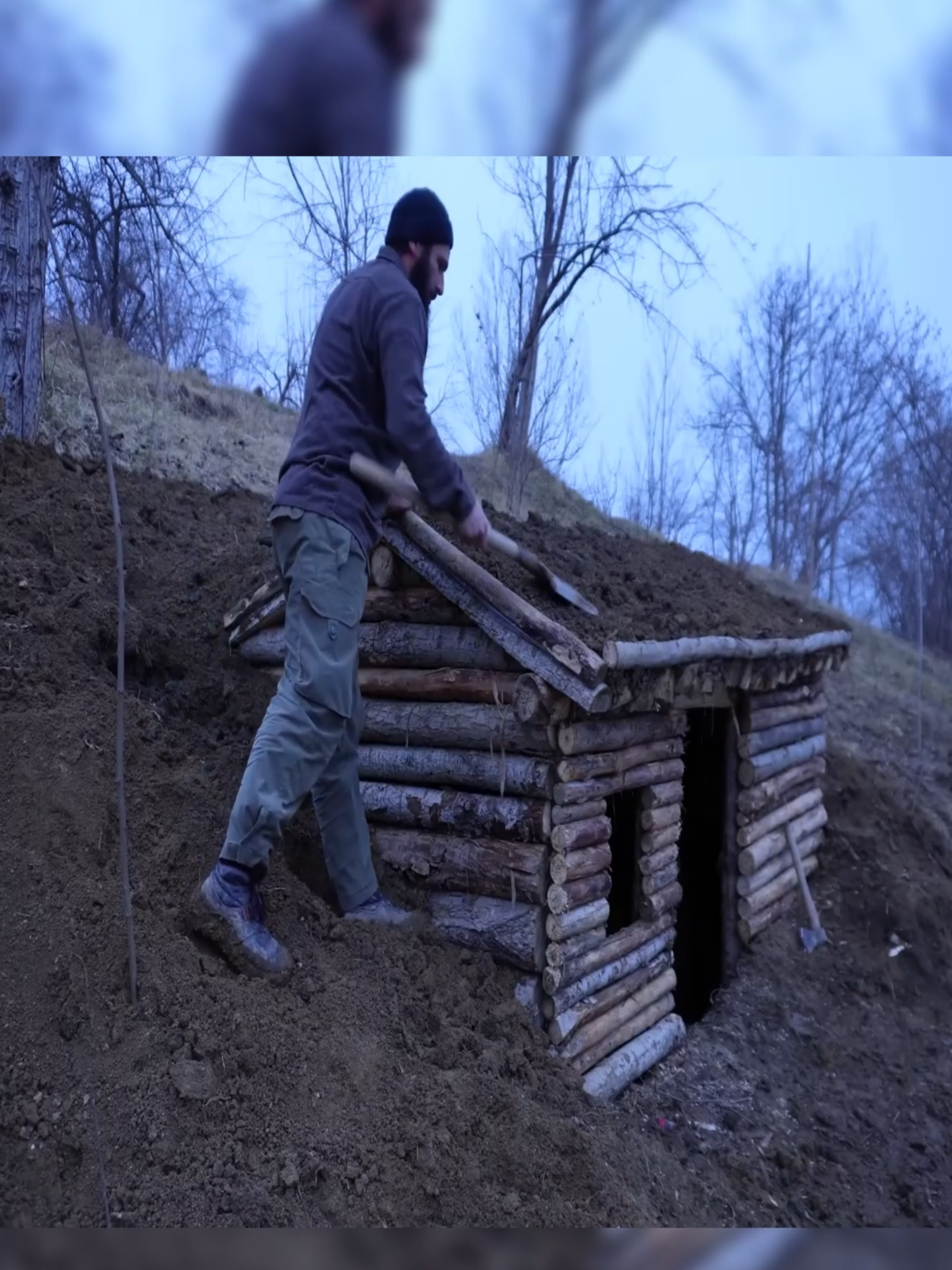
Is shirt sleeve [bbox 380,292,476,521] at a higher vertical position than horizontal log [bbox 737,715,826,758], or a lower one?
higher

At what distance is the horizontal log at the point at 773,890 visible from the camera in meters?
5.86

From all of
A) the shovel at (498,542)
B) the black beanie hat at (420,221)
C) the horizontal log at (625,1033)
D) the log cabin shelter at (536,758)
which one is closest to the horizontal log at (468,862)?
the log cabin shelter at (536,758)

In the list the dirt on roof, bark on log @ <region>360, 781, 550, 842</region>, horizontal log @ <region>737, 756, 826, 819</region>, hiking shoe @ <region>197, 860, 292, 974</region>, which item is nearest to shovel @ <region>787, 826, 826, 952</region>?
horizontal log @ <region>737, 756, 826, 819</region>

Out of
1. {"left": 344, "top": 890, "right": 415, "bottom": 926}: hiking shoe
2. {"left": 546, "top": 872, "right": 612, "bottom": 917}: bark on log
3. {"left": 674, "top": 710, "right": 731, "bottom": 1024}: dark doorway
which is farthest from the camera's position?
{"left": 674, "top": 710, "right": 731, "bottom": 1024}: dark doorway

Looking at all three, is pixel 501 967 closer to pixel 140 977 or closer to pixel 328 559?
pixel 140 977

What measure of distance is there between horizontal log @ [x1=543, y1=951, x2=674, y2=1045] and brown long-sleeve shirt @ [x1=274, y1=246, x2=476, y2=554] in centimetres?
203

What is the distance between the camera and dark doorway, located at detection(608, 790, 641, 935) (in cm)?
524

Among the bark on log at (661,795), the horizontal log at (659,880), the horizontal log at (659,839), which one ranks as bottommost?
the horizontal log at (659,880)

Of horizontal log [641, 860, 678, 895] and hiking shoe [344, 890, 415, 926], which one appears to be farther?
horizontal log [641, 860, 678, 895]

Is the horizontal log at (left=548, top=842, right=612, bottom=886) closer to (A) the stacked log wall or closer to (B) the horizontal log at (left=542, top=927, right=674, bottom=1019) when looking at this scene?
(B) the horizontal log at (left=542, top=927, right=674, bottom=1019)

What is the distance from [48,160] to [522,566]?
268 cm

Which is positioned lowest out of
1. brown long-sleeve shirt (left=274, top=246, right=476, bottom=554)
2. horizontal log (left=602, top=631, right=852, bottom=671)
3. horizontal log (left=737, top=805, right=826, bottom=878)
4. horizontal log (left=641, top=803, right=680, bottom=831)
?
horizontal log (left=737, top=805, right=826, bottom=878)

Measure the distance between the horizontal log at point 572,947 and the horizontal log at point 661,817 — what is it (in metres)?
0.68

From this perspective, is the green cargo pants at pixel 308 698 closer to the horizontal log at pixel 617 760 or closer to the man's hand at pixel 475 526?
the man's hand at pixel 475 526
